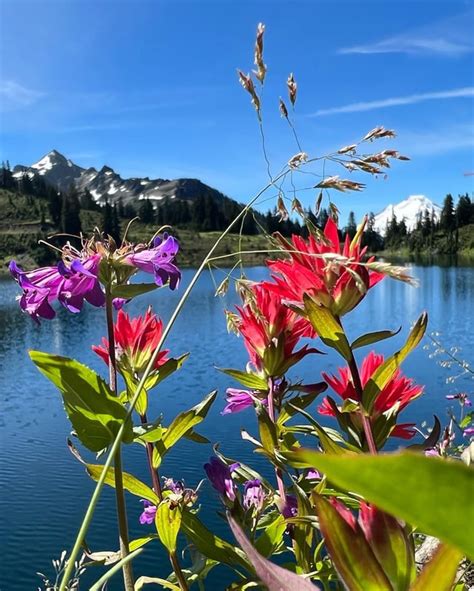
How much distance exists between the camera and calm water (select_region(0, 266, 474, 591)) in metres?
8.34

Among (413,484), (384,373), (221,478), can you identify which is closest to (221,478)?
(221,478)

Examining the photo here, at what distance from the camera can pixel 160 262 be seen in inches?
42.4

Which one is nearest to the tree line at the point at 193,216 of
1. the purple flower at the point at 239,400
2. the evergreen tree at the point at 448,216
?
the evergreen tree at the point at 448,216

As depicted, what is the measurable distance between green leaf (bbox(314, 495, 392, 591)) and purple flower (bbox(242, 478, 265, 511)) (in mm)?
840

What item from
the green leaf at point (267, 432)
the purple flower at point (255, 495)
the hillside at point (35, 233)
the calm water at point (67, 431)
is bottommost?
the calm water at point (67, 431)

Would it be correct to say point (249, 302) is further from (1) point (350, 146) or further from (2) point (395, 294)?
(2) point (395, 294)

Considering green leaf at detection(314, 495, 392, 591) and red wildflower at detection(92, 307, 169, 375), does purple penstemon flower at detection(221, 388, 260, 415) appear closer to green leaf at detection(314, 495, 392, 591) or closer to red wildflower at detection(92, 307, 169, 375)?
red wildflower at detection(92, 307, 169, 375)

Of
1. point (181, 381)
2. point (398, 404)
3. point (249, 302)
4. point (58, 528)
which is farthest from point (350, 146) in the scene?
point (181, 381)

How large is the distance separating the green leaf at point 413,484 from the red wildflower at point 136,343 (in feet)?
3.60

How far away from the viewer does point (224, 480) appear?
1.20m

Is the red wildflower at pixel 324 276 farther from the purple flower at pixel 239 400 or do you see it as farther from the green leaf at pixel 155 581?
the green leaf at pixel 155 581

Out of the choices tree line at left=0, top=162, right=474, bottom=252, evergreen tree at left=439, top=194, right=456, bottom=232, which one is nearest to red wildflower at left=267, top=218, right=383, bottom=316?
tree line at left=0, top=162, right=474, bottom=252

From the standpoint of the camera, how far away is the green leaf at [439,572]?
14.1 inches

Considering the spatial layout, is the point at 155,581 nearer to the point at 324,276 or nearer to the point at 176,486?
the point at 176,486
